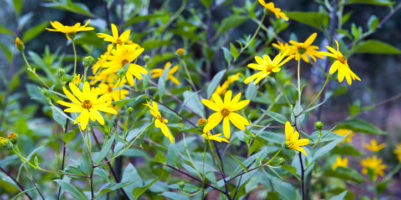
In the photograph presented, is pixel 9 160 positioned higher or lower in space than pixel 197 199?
higher

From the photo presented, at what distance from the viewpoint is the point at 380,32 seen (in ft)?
8.97

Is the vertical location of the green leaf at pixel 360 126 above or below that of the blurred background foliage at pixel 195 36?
below

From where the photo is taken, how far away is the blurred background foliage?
1.06 m

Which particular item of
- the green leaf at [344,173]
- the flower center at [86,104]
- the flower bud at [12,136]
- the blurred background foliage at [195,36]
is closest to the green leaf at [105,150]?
the flower center at [86,104]

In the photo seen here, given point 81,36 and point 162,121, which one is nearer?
point 162,121

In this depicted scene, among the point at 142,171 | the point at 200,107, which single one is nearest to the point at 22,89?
the point at 142,171

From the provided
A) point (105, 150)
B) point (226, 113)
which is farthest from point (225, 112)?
point (105, 150)

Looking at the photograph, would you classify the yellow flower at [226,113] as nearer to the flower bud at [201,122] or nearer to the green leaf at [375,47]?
the flower bud at [201,122]

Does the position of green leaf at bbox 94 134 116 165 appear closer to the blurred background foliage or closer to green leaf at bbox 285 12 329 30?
the blurred background foliage

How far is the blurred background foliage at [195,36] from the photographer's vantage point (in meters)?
1.06

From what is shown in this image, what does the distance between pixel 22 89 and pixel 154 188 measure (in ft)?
15.9

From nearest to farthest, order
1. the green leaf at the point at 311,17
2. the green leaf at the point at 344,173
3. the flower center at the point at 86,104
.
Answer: the flower center at the point at 86,104 < the green leaf at the point at 311,17 < the green leaf at the point at 344,173

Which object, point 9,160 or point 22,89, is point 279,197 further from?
point 22,89

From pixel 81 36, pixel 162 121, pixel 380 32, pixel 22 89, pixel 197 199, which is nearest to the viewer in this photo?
pixel 162 121
